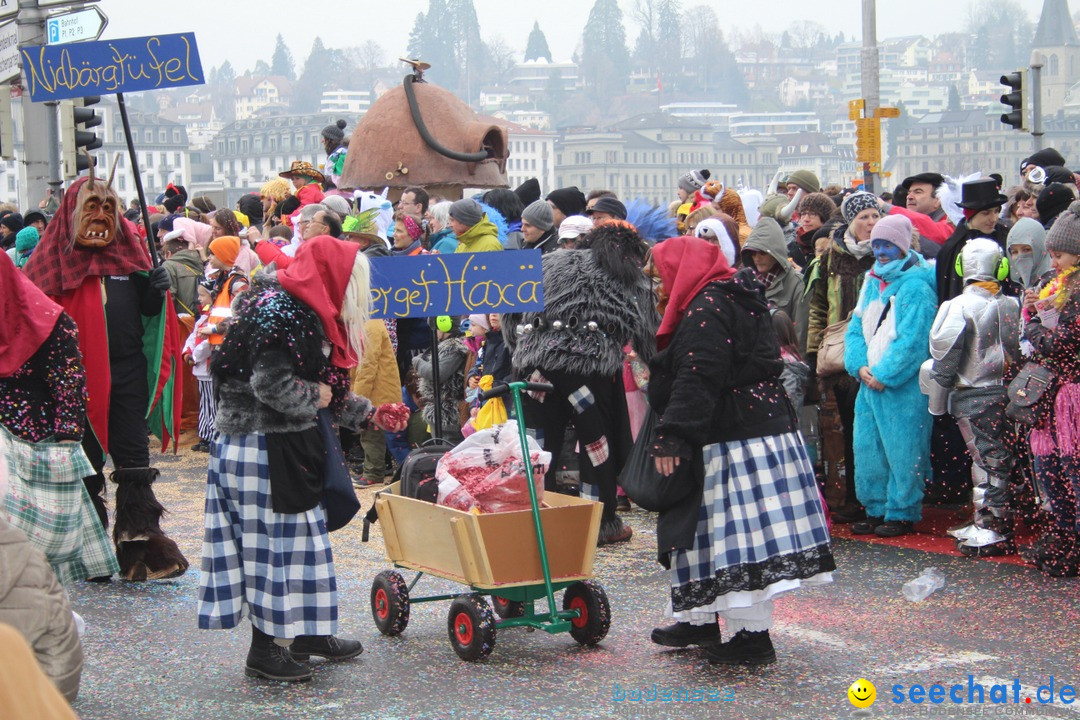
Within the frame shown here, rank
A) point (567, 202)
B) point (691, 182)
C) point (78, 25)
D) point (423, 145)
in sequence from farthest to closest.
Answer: point (78, 25), point (691, 182), point (423, 145), point (567, 202)

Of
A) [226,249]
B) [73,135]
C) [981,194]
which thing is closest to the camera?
[981,194]

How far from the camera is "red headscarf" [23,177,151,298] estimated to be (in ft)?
24.0

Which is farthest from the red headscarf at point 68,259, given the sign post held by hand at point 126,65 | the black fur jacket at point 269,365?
the black fur jacket at point 269,365

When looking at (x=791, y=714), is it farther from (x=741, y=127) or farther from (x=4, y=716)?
(x=741, y=127)

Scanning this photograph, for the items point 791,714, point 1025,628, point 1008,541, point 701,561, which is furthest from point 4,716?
point 1008,541

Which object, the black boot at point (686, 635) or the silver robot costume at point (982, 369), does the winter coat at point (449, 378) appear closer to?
the silver robot costume at point (982, 369)

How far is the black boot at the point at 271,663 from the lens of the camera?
5.79 meters

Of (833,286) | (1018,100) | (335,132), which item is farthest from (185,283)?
(1018,100)

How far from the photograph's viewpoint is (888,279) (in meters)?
8.30

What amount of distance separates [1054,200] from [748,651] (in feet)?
14.5

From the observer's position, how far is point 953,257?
861cm

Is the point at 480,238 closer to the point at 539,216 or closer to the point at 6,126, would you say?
the point at 539,216

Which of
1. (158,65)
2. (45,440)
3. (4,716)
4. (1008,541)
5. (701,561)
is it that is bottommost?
(1008,541)

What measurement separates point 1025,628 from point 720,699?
5.38ft
